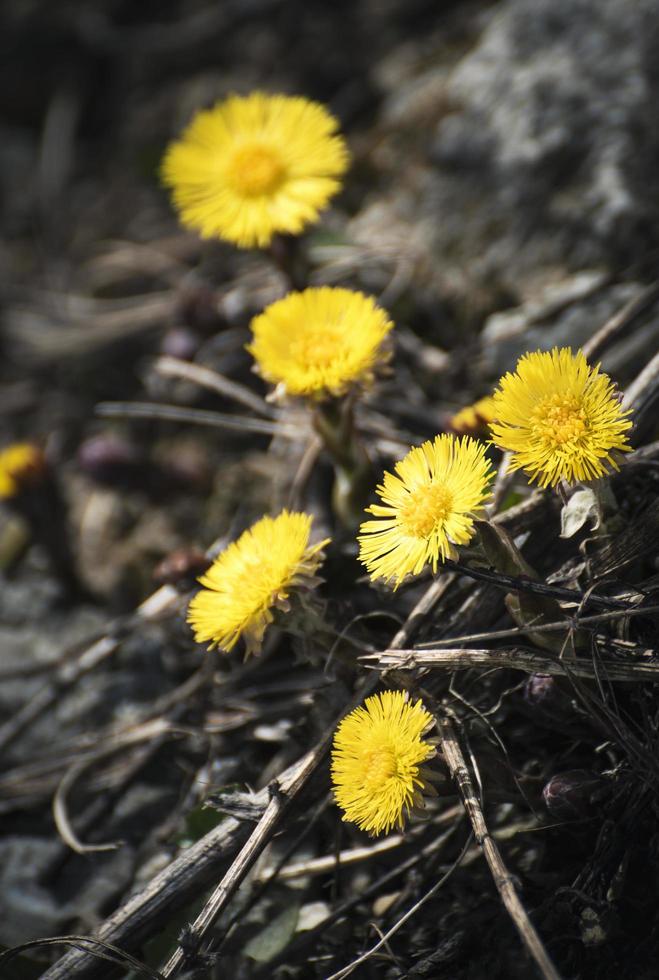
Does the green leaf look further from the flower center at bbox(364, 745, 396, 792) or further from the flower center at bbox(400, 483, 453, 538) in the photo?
the flower center at bbox(400, 483, 453, 538)

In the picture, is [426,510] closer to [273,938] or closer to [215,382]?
[273,938]

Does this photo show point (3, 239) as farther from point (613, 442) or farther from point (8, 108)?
point (613, 442)

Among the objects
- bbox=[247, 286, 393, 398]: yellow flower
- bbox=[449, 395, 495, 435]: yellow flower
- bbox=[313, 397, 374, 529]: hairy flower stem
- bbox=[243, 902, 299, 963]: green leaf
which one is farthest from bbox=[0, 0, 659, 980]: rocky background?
bbox=[247, 286, 393, 398]: yellow flower

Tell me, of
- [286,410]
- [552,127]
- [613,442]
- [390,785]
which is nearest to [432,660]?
[390,785]

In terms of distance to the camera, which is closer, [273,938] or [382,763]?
[382,763]

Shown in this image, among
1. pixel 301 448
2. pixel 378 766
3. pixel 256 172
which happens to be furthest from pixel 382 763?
pixel 256 172

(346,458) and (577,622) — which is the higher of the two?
(346,458)
